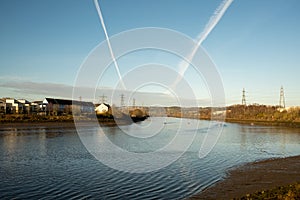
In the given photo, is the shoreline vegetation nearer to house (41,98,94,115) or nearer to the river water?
house (41,98,94,115)

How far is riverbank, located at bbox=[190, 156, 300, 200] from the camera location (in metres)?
13.5

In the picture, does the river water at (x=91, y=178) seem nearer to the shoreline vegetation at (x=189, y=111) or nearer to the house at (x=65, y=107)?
the shoreline vegetation at (x=189, y=111)

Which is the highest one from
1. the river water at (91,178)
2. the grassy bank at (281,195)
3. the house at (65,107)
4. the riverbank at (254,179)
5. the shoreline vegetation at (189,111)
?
the house at (65,107)

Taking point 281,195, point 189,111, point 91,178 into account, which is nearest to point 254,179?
point 281,195

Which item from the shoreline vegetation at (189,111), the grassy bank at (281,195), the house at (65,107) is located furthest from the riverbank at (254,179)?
the house at (65,107)

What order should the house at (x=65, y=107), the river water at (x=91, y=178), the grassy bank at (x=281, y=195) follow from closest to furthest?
the grassy bank at (x=281, y=195), the river water at (x=91, y=178), the house at (x=65, y=107)

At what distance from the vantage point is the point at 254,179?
1661 cm

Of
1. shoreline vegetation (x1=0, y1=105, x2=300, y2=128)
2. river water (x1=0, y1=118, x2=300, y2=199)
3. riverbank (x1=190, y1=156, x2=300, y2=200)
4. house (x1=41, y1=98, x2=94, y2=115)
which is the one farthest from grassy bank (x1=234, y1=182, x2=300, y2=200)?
house (x1=41, y1=98, x2=94, y2=115)

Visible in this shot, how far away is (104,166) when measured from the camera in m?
19.7

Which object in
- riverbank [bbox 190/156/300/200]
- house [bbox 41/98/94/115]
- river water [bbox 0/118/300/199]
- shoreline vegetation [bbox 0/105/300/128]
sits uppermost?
house [bbox 41/98/94/115]

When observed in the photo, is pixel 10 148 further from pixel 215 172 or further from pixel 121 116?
pixel 121 116

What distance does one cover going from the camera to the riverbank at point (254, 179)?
44.4 feet

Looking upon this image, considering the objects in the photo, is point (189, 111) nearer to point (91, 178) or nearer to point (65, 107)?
point (65, 107)

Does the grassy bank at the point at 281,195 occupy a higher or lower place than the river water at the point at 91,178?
higher
